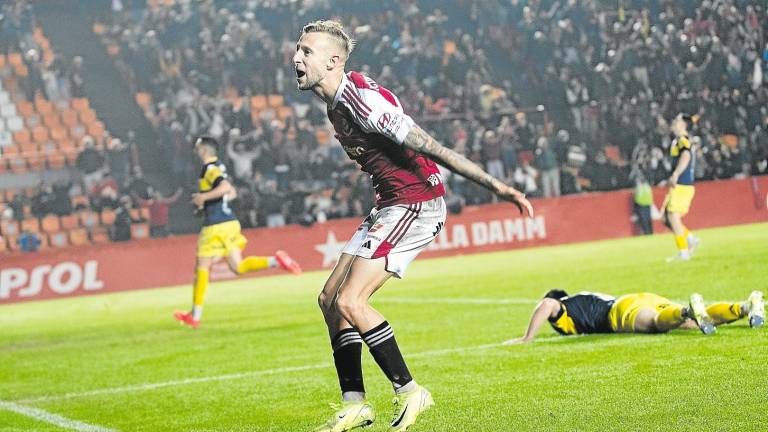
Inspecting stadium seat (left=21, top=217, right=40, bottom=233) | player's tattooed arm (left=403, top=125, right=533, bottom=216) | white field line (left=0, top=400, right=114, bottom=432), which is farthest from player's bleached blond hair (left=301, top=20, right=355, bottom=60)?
stadium seat (left=21, top=217, right=40, bottom=233)

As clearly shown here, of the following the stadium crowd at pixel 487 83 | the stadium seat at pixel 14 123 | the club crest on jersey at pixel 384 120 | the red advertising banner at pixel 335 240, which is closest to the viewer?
the club crest on jersey at pixel 384 120

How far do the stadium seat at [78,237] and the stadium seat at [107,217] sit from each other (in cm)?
46

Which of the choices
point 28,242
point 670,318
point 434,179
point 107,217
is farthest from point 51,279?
point 434,179

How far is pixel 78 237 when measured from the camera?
81.7 feet

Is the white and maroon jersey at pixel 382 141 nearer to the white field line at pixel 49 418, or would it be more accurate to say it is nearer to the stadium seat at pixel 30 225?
the white field line at pixel 49 418

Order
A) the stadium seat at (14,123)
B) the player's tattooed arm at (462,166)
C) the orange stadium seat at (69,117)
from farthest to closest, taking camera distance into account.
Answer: the orange stadium seat at (69,117) → the stadium seat at (14,123) → the player's tattooed arm at (462,166)

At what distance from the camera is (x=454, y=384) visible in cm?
769

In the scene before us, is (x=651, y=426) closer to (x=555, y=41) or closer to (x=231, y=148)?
(x=231, y=148)

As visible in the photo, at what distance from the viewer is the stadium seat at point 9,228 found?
80.3 ft

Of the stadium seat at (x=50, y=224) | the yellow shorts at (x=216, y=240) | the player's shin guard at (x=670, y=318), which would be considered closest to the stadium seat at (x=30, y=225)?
the stadium seat at (x=50, y=224)

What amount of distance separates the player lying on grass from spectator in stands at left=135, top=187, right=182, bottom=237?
655 inches

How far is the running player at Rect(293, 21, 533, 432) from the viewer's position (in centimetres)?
571

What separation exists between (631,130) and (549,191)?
257cm

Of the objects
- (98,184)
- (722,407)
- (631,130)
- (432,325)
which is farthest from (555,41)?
(722,407)
